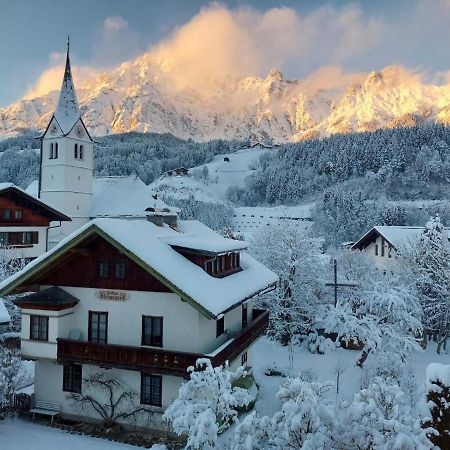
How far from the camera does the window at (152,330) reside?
19219 millimetres

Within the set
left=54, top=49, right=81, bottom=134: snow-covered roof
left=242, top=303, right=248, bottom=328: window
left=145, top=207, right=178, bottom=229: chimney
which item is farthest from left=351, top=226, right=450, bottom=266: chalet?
left=54, top=49, right=81, bottom=134: snow-covered roof

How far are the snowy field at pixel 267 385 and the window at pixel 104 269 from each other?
20.7 ft

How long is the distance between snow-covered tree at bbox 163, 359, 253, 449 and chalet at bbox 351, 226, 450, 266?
37.7 m

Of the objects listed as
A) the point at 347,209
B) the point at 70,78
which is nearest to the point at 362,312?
the point at 70,78

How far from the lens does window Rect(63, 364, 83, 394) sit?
20578mm

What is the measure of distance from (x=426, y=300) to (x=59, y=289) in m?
29.7

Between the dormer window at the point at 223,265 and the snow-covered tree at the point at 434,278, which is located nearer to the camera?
the dormer window at the point at 223,265

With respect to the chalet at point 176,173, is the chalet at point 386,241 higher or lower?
lower

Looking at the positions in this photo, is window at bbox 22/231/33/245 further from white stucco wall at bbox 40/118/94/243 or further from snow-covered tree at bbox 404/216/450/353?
snow-covered tree at bbox 404/216/450/353

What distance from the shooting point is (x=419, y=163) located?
14312 cm

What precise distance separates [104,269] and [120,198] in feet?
145

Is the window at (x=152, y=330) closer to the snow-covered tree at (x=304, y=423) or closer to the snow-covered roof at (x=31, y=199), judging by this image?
the snow-covered tree at (x=304, y=423)

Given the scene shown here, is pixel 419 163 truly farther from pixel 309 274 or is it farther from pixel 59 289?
pixel 59 289

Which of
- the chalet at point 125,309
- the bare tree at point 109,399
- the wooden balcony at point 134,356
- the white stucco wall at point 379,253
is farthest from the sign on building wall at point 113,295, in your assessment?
the white stucco wall at point 379,253
